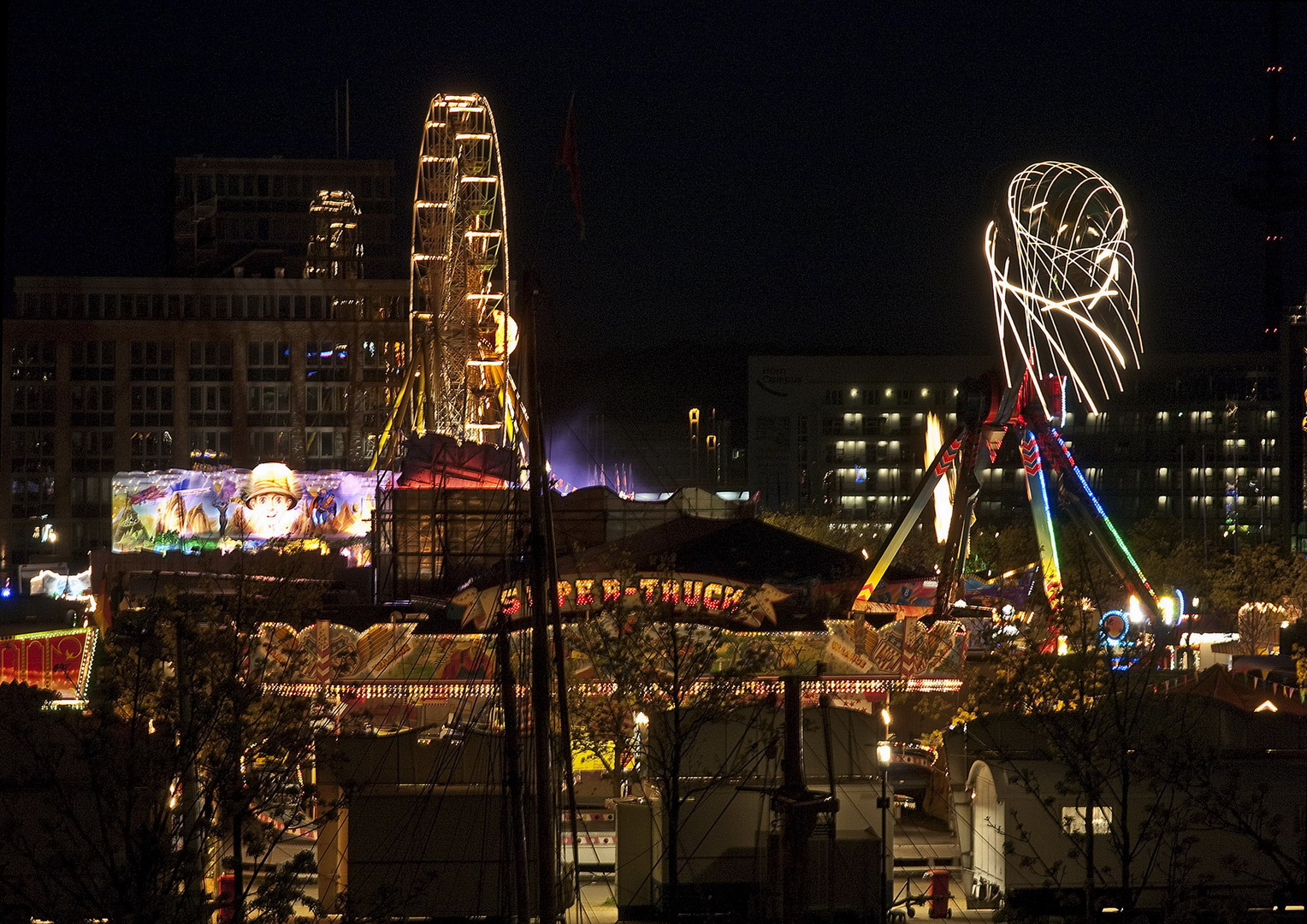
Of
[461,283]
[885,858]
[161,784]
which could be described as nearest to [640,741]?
[885,858]

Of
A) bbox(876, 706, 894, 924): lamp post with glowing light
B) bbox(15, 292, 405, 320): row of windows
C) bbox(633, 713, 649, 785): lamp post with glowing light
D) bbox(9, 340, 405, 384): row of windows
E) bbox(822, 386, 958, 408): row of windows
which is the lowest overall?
bbox(876, 706, 894, 924): lamp post with glowing light

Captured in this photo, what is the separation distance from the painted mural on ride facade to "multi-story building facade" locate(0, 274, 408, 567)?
963 inches

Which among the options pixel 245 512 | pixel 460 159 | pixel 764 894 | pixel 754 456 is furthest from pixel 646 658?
pixel 754 456

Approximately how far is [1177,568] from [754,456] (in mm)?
63984

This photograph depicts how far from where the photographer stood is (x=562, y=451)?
457ft

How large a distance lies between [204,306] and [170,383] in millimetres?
5703

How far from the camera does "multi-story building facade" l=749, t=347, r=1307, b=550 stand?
11169 centimetres

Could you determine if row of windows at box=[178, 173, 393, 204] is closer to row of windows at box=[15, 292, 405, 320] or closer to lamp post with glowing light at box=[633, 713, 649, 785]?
row of windows at box=[15, 292, 405, 320]

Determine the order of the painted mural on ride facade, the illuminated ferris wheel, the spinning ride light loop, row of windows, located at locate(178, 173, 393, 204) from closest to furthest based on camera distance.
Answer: the spinning ride light loop < the illuminated ferris wheel < the painted mural on ride facade < row of windows, located at locate(178, 173, 393, 204)

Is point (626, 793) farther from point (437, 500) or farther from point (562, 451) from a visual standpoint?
point (562, 451)

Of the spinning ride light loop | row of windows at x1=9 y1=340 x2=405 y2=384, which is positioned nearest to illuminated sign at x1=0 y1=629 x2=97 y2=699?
the spinning ride light loop

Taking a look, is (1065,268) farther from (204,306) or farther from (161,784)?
(204,306)

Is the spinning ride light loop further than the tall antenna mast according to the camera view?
No

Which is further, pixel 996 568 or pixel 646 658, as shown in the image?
pixel 996 568
